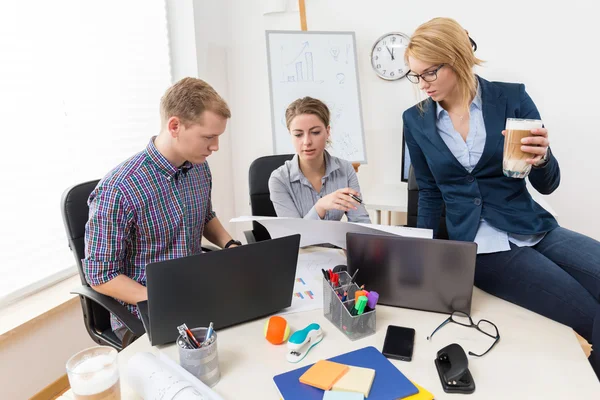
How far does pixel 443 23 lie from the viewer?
4.04 ft

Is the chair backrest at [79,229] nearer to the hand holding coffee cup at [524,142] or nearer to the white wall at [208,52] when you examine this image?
the hand holding coffee cup at [524,142]

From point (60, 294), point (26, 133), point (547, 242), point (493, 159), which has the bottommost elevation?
point (60, 294)

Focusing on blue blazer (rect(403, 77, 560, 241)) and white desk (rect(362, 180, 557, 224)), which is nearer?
blue blazer (rect(403, 77, 560, 241))

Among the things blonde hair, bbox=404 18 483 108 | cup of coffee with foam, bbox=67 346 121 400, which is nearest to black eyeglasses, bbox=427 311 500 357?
cup of coffee with foam, bbox=67 346 121 400

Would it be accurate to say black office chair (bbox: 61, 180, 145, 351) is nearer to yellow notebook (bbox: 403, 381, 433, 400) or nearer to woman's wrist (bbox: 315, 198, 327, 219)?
woman's wrist (bbox: 315, 198, 327, 219)

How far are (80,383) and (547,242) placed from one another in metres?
1.26

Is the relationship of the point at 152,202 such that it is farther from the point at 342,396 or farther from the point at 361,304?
the point at 342,396

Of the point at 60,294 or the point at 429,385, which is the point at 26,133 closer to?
the point at 60,294

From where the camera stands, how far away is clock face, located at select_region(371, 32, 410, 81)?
2.68 meters

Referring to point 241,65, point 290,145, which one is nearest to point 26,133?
point 290,145

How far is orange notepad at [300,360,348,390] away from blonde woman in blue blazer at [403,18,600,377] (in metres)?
0.56

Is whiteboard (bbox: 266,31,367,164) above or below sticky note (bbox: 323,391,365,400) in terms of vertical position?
above

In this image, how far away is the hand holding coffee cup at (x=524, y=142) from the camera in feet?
3.14

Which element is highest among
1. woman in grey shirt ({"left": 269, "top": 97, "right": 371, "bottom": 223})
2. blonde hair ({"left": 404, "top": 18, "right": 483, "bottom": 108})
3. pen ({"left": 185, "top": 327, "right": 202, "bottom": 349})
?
blonde hair ({"left": 404, "top": 18, "right": 483, "bottom": 108})
